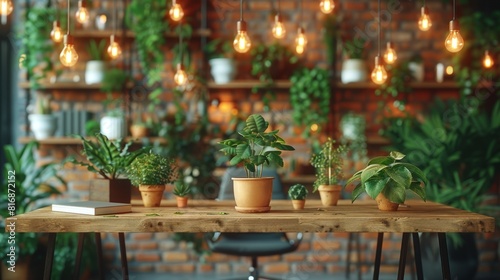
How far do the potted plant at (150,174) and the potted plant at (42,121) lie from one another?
6.10 ft

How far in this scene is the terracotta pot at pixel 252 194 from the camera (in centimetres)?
253

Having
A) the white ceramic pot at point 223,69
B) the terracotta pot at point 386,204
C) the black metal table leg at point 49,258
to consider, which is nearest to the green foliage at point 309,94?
the white ceramic pot at point 223,69

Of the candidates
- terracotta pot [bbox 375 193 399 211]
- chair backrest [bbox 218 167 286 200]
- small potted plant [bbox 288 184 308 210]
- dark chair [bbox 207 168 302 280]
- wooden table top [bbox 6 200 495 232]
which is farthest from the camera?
chair backrest [bbox 218 167 286 200]

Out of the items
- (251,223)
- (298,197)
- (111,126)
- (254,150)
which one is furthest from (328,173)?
(111,126)

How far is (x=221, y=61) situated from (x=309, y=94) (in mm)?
734

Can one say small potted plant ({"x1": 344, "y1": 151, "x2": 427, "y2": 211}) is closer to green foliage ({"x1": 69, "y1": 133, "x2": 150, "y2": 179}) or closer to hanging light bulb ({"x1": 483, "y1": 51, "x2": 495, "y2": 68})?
green foliage ({"x1": 69, "y1": 133, "x2": 150, "y2": 179})

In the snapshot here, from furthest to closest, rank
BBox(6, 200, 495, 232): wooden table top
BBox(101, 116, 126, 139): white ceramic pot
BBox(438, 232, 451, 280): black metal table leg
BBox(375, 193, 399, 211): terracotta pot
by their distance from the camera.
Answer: BBox(101, 116, 126, 139): white ceramic pot < BBox(375, 193, 399, 211): terracotta pot < BBox(438, 232, 451, 280): black metal table leg < BBox(6, 200, 495, 232): wooden table top

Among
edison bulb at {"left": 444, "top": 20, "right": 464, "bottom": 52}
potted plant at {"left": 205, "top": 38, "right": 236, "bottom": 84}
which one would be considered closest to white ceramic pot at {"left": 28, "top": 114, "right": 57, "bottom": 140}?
potted plant at {"left": 205, "top": 38, "right": 236, "bottom": 84}

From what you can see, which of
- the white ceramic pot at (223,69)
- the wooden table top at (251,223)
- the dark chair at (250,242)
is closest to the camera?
the wooden table top at (251,223)

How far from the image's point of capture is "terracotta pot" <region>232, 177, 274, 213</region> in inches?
99.7

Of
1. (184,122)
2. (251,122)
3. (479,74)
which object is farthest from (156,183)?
(479,74)

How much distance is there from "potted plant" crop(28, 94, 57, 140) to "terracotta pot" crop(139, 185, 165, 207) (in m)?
1.91

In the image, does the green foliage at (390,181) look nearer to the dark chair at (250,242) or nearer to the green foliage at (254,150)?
A: the green foliage at (254,150)

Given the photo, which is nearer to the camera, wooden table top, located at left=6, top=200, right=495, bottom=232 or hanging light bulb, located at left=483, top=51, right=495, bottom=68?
wooden table top, located at left=6, top=200, right=495, bottom=232
